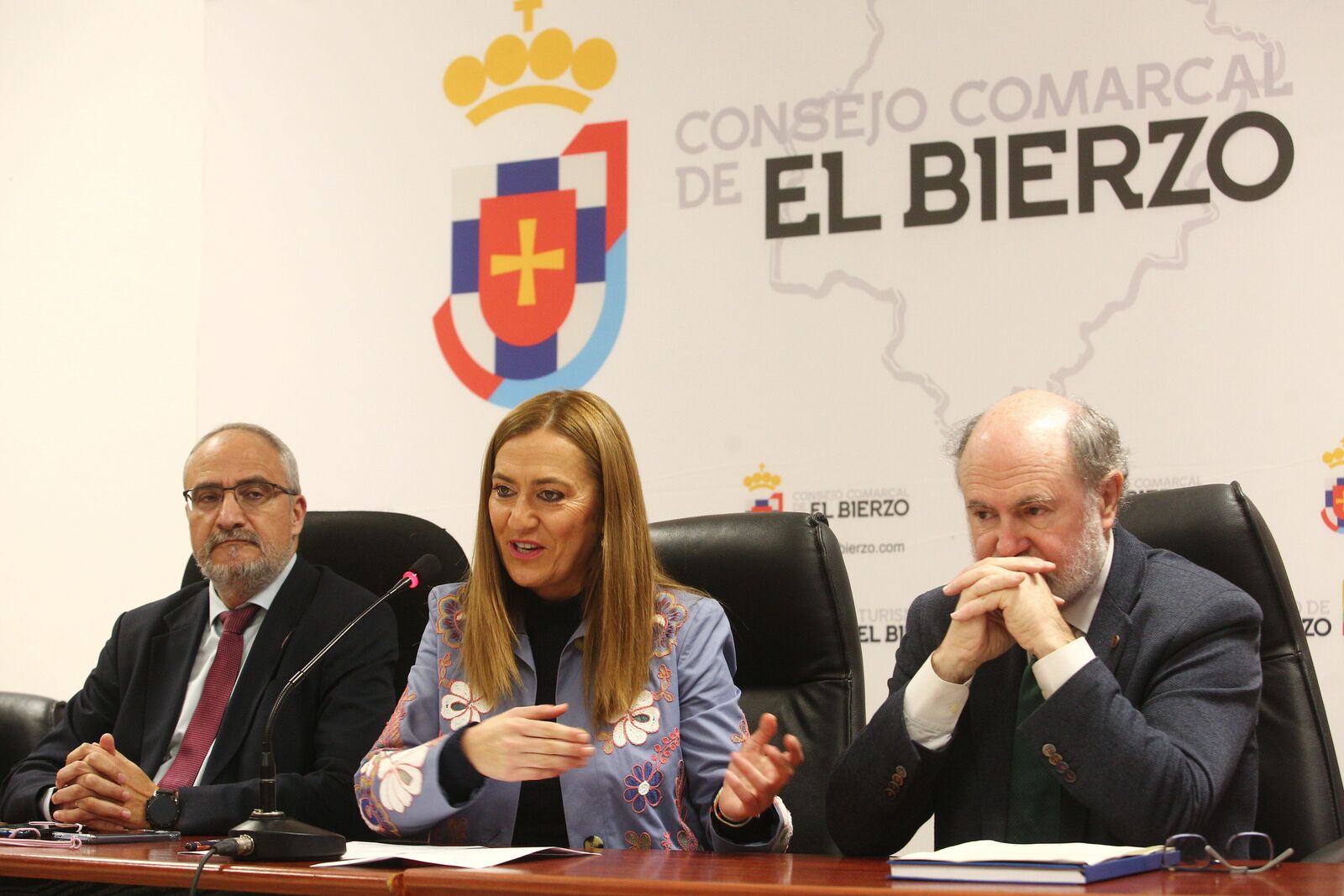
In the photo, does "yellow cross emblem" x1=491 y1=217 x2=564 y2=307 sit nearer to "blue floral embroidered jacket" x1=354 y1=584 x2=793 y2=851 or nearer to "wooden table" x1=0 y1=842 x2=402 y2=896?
"blue floral embroidered jacket" x1=354 y1=584 x2=793 y2=851

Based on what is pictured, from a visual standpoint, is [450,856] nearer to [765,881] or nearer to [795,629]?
[765,881]

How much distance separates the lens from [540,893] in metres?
1.37

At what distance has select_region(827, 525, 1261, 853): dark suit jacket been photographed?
1.67 metres

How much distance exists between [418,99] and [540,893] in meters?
2.71

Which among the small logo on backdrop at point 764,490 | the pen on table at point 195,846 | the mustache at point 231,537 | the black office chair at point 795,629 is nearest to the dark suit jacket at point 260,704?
the mustache at point 231,537

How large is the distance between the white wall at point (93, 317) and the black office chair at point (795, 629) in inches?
80.7

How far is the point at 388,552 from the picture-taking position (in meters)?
2.80

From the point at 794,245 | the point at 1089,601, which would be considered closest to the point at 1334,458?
the point at 1089,601

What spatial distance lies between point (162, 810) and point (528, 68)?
7.09 ft

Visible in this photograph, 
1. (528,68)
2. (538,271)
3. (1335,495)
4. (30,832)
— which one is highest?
(528,68)

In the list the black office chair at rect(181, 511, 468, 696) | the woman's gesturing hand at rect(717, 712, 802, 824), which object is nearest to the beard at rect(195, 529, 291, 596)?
the black office chair at rect(181, 511, 468, 696)

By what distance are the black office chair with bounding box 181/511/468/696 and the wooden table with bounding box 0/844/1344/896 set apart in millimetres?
1008

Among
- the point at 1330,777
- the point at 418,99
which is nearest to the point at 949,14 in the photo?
the point at 418,99

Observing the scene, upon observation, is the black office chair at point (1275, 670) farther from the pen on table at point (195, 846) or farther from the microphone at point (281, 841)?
the pen on table at point (195, 846)
